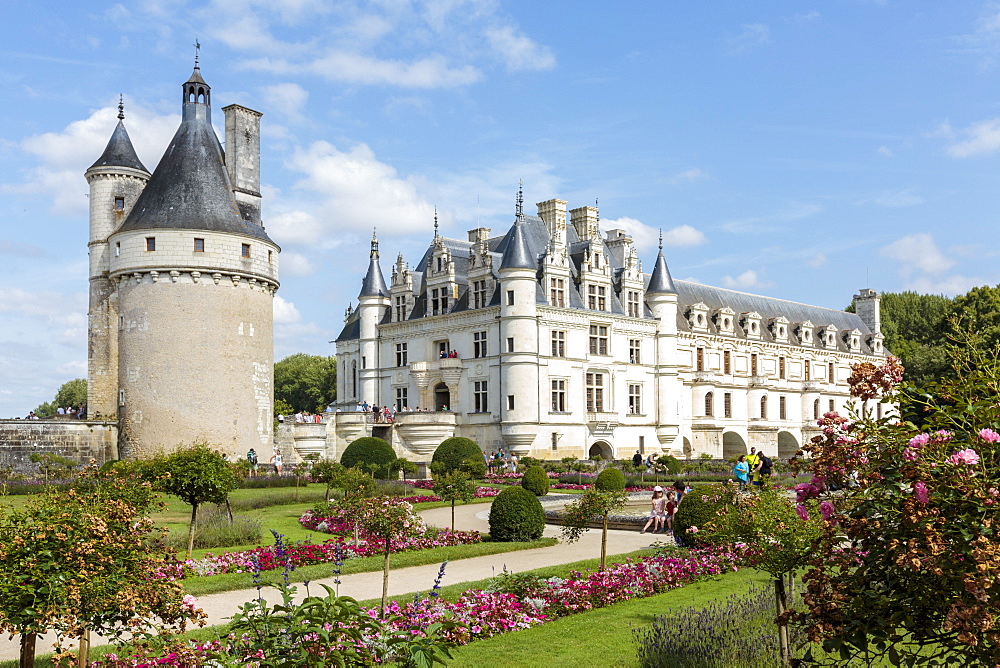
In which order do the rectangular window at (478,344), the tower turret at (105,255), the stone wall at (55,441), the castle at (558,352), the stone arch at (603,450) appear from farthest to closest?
the stone arch at (603,450) → the rectangular window at (478,344) → the castle at (558,352) → the tower turret at (105,255) → the stone wall at (55,441)

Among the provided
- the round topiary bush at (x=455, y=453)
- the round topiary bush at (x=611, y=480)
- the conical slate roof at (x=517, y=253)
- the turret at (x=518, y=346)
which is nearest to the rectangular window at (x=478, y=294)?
the turret at (x=518, y=346)

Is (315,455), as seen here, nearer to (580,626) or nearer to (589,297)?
(589,297)

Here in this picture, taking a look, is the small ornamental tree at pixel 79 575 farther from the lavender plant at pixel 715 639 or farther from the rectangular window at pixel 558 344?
the rectangular window at pixel 558 344

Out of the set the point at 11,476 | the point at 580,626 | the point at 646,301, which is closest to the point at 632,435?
the point at 646,301

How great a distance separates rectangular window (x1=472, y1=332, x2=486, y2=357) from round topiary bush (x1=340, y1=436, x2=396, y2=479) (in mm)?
8791

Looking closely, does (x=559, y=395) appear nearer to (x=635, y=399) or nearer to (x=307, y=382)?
(x=635, y=399)

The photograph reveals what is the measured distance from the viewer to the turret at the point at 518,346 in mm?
40250

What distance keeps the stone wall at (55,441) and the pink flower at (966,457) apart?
109 ft

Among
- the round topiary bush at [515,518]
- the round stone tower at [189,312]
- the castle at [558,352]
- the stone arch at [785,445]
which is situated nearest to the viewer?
the round topiary bush at [515,518]

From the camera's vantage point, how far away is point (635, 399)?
45594mm

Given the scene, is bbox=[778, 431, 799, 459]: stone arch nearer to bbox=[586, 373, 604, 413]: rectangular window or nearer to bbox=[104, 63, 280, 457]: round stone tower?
bbox=[586, 373, 604, 413]: rectangular window

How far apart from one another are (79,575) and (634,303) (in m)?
40.6

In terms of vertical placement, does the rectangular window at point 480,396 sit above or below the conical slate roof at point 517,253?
below

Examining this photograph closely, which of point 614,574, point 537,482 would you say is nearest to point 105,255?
point 537,482
